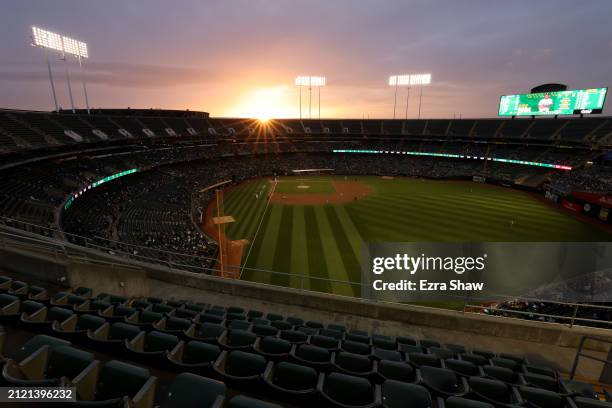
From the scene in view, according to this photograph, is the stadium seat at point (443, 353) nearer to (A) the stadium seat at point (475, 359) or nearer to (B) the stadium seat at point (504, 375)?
(A) the stadium seat at point (475, 359)

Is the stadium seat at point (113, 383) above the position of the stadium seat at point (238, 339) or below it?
above

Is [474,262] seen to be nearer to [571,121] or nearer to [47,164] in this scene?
[47,164]

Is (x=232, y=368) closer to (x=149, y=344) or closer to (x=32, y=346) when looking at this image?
(x=149, y=344)

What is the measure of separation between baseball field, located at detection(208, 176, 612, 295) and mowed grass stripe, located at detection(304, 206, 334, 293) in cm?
7

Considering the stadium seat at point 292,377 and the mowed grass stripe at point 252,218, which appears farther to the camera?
the mowed grass stripe at point 252,218

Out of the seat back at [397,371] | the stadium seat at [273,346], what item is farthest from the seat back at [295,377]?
the seat back at [397,371]

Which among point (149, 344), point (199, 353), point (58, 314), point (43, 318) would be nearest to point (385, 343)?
point (199, 353)

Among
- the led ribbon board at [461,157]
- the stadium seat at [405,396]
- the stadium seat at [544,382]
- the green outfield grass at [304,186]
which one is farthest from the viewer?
the led ribbon board at [461,157]

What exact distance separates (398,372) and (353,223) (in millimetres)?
28273

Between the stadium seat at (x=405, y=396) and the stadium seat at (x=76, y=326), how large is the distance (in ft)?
18.9

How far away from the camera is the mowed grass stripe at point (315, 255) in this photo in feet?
67.7

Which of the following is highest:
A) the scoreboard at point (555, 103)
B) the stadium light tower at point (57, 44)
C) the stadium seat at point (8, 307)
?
the stadium light tower at point (57, 44)

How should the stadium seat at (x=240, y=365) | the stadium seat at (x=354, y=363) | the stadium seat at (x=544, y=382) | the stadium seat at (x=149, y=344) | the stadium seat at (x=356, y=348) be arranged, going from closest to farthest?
the stadium seat at (x=240, y=365)
the stadium seat at (x=149, y=344)
the stadium seat at (x=354, y=363)
the stadium seat at (x=544, y=382)
the stadium seat at (x=356, y=348)

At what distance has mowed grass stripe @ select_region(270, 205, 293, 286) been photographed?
21469mm
